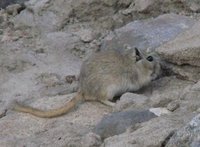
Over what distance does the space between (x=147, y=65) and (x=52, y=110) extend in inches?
38.3

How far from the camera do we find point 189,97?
502cm

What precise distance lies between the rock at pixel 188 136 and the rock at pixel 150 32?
2.43 meters

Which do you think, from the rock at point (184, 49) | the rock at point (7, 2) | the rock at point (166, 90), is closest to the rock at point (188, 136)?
the rock at point (166, 90)

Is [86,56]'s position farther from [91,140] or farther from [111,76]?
[91,140]

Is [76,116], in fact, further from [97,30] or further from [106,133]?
[97,30]

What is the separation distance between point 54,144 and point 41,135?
11.7 inches

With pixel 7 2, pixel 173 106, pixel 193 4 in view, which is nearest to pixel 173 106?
pixel 173 106

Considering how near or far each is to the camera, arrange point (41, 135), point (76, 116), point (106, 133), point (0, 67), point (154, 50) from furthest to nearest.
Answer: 1. point (0, 67)
2. point (154, 50)
3. point (76, 116)
4. point (41, 135)
5. point (106, 133)

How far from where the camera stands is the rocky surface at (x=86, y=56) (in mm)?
4703

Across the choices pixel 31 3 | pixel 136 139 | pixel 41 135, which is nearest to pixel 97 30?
pixel 31 3

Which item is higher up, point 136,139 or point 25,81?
point 136,139

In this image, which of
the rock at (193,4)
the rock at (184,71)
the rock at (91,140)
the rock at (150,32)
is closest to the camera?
the rock at (91,140)

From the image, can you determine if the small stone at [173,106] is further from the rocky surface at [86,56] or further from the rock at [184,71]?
the rock at [184,71]

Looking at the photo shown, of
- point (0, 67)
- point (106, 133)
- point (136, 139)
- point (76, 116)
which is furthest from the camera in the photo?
point (0, 67)
